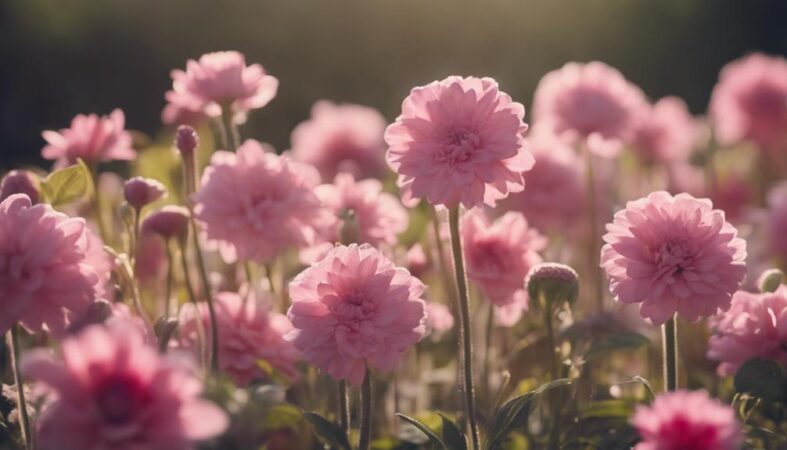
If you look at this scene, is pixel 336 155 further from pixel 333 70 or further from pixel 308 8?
pixel 308 8

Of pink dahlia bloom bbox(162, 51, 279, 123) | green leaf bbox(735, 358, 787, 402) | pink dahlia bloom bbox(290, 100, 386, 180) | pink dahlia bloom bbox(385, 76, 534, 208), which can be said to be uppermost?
pink dahlia bloom bbox(290, 100, 386, 180)

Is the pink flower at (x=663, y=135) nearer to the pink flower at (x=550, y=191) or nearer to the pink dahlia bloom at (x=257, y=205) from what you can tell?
the pink flower at (x=550, y=191)

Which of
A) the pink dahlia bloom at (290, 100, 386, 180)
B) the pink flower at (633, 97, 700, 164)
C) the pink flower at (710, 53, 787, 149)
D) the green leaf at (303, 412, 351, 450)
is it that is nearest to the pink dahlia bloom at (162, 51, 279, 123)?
the green leaf at (303, 412, 351, 450)


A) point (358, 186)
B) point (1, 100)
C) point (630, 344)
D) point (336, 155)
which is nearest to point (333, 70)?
point (1, 100)

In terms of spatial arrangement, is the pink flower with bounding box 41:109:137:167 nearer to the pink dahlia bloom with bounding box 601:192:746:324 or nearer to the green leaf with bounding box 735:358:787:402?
the pink dahlia bloom with bounding box 601:192:746:324

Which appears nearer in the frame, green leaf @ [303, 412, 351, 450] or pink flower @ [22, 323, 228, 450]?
pink flower @ [22, 323, 228, 450]

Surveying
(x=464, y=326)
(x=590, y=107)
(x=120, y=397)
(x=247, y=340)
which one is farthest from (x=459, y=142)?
(x=590, y=107)

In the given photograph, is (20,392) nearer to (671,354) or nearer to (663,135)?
(671,354)
